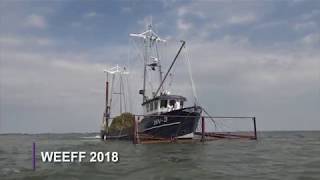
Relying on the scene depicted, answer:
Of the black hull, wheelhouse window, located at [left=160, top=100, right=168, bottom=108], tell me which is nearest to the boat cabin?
wheelhouse window, located at [left=160, top=100, right=168, bottom=108]

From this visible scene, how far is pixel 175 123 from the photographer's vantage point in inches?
2080

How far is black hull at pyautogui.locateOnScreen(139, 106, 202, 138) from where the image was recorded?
52.3 metres

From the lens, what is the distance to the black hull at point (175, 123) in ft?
172

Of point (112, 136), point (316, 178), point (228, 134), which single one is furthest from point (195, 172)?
point (112, 136)

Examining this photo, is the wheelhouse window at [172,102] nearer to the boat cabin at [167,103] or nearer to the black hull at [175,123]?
the boat cabin at [167,103]

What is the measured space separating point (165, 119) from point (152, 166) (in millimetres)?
27441

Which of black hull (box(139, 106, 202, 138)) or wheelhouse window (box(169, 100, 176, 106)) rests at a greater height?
wheelhouse window (box(169, 100, 176, 106))

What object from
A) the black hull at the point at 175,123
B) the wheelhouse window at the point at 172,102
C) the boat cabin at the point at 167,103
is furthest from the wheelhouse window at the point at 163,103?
the black hull at the point at 175,123

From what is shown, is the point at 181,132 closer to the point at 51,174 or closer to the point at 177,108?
the point at 177,108

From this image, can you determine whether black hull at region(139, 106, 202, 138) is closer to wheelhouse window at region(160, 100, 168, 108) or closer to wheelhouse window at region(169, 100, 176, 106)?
wheelhouse window at region(160, 100, 168, 108)

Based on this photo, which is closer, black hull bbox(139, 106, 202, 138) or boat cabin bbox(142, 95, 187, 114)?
black hull bbox(139, 106, 202, 138)

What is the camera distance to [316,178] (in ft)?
68.5

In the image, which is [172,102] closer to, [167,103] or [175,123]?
[167,103]

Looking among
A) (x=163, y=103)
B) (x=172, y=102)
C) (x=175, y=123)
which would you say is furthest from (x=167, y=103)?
(x=175, y=123)
